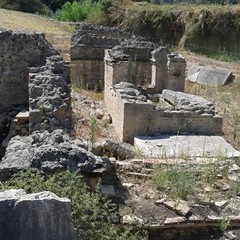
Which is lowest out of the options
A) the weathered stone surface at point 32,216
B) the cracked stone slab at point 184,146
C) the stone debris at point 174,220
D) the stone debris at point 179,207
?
the cracked stone slab at point 184,146

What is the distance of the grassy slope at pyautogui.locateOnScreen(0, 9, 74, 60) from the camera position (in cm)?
2375

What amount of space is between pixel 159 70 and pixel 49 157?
10589 mm

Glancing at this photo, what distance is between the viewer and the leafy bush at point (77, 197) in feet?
15.5

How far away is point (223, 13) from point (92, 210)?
24.4 meters

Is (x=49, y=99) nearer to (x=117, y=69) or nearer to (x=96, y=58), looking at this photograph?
(x=117, y=69)

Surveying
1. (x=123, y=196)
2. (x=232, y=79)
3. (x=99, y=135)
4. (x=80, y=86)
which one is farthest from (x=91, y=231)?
(x=232, y=79)

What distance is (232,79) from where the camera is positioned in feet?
60.8

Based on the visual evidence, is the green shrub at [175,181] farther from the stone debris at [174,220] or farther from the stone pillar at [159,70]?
the stone pillar at [159,70]

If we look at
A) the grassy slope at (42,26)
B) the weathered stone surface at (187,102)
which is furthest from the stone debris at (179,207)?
the grassy slope at (42,26)

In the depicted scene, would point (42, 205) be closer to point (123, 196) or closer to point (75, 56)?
point (123, 196)

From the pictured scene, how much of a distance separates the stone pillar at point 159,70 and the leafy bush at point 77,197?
35.2 ft

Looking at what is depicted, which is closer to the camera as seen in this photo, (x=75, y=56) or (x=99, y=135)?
(x=99, y=135)

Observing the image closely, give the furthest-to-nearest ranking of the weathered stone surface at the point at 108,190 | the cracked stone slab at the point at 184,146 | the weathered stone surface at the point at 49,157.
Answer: the cracked stone slab at the point at 184,146, the weathered stone surface at the point at 108,190, the weathered stone surface at the point at 49,157

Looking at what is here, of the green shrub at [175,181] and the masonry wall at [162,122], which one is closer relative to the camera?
the green shrub at [175,181]
